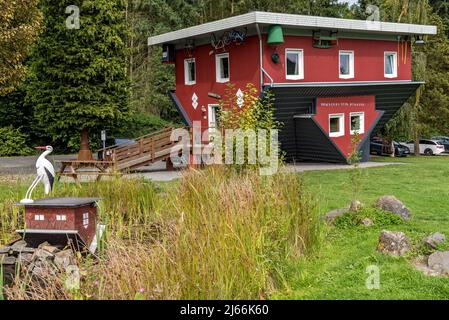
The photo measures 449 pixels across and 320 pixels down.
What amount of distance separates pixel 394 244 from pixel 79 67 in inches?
721

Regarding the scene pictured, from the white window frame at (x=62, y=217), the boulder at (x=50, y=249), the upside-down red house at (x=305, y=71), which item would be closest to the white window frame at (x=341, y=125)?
the upside-down red house at (x=305, y=71)

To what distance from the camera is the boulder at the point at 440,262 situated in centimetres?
601

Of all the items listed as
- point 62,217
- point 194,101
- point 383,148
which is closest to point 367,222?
point 62,217

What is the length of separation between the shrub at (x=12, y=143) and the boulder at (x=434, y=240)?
1019 inches

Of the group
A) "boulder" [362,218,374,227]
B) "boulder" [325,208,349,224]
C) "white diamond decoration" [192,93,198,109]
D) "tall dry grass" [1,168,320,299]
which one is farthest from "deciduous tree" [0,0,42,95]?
"boulder" [362,218,374,227]

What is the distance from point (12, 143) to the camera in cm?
2883

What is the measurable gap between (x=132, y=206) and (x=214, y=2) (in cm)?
2792

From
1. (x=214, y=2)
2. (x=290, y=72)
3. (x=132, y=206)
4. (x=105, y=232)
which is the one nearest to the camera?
(x=105, y=232)

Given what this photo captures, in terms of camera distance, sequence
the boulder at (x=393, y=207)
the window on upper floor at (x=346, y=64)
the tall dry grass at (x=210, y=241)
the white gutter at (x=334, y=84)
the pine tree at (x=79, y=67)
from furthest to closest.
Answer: the pine tree at (x=79, y=67) < the window on upper floor at (x=346, y=64) < the white gutter at (x=334, y=84) < the boulder at (x=393, y=207) < the tall dry grass at (x=210, y=241)

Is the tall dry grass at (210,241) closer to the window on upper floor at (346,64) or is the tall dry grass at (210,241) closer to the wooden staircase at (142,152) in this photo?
the wooden staircase at (142,152)

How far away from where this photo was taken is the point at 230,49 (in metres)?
20.0

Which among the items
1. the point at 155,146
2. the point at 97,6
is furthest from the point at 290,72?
the point at 97,6

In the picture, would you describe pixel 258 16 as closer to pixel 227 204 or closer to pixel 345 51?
pixel 345 51

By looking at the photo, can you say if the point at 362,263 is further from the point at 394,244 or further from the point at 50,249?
the point at 50,249
